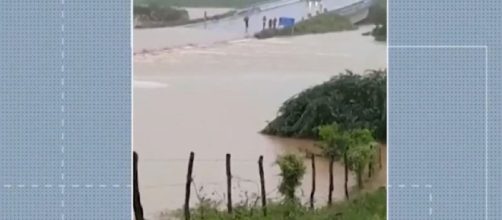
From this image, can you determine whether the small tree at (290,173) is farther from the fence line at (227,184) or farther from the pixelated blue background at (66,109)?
the pixelated blue background at (66,109)

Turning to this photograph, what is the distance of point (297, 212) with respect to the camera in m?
1.14

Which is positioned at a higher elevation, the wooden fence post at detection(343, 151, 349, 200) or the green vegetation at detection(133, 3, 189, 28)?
the green vegetation at detection(133, 3, 189, 28)

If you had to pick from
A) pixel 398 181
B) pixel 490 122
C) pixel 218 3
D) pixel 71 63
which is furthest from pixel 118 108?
pixel 490 122

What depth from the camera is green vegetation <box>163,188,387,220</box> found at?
1136 millimetres

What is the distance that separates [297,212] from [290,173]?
0.05 meters

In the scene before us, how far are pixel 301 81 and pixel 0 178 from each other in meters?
0.40

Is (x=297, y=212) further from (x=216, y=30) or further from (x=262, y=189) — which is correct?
(x=216, y=30)

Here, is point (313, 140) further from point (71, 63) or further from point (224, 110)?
point (71, 63)

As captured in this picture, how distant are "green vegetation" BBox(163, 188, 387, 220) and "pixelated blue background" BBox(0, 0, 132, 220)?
11cm

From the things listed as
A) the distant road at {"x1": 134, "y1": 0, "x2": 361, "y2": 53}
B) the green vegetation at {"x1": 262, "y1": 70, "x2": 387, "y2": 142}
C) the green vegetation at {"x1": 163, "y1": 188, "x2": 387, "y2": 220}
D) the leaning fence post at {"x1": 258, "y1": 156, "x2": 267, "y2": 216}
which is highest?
the distant road at {"x1": 134, "y1": 0, "x2": 361, "y2": 53}

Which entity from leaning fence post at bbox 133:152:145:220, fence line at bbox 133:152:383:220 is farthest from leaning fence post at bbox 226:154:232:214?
leaning fence post at bbox 133:152:145:220

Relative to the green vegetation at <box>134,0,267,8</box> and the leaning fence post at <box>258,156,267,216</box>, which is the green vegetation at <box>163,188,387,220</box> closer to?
the leaning fence post at <box>258,156,267,216</box>

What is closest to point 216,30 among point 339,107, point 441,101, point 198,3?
point 198,3

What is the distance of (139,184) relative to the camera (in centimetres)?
114
